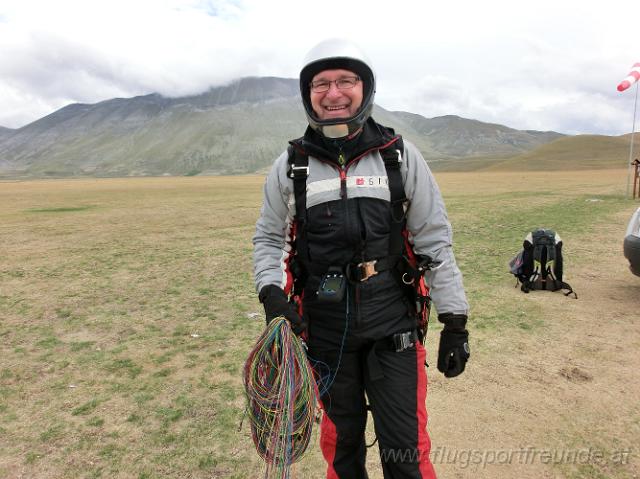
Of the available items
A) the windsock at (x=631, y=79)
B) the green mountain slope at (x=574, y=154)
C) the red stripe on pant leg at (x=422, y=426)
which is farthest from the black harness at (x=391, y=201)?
the green mountain slope at (x=574, y=154)

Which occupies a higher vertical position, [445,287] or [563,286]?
[445,287]

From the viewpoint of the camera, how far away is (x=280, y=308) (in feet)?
8.89

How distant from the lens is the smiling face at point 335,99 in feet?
8.84

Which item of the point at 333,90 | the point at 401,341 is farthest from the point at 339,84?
the point at 401,341

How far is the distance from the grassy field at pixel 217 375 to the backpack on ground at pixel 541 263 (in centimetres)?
24

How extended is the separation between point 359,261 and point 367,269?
0.07m

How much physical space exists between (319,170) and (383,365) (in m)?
1.27

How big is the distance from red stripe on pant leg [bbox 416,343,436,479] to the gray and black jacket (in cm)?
36

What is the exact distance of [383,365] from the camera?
2689 millimetres

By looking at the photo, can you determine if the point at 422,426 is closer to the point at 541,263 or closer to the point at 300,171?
the point at 300,171

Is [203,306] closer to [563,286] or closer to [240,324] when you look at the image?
[240,324]

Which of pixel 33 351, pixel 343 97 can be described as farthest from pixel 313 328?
pixel 33 351

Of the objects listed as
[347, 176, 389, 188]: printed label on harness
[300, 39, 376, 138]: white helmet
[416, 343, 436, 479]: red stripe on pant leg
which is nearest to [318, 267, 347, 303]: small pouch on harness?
[347, 176, 389, 188]: printed label on harness

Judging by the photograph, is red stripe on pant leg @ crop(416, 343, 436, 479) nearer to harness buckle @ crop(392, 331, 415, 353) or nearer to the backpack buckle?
harness buckle @ crop(392, 331, 415, 353)
